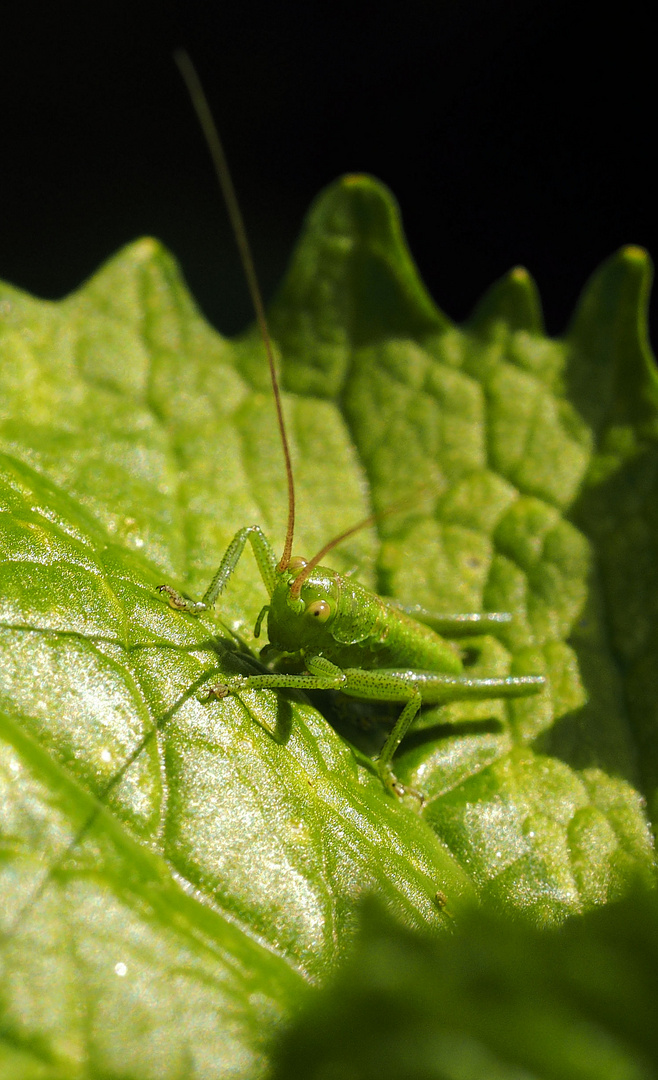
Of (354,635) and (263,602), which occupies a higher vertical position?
(263,602)

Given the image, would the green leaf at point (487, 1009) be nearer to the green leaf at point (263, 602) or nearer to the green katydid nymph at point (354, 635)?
the green leaf at point (263, 602)

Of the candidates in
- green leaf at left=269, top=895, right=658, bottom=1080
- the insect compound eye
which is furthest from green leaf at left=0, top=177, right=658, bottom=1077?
green leaf at left=269, top=895, right=658, bottom=1080

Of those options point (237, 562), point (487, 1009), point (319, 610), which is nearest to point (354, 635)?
point (319, 610)

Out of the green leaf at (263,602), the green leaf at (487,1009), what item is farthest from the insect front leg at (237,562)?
the green leaf at (487,1009)

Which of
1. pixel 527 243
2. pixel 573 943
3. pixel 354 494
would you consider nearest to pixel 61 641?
pixel 573 943

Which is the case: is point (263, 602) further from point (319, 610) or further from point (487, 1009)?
point (487, 1009)

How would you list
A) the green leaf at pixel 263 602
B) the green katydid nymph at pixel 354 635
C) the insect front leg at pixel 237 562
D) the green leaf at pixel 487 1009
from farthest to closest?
the green katydid nymph at pixel 354 635, the insect front leg at pixel 237 562, the green leaf at pixel 263 602, the green leaf at pixel 487 1009

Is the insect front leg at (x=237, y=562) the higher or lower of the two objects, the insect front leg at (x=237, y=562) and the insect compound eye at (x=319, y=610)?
the higher

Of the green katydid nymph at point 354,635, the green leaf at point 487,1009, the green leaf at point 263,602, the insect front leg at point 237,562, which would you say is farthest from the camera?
the green katydid nymph at point 354,635
